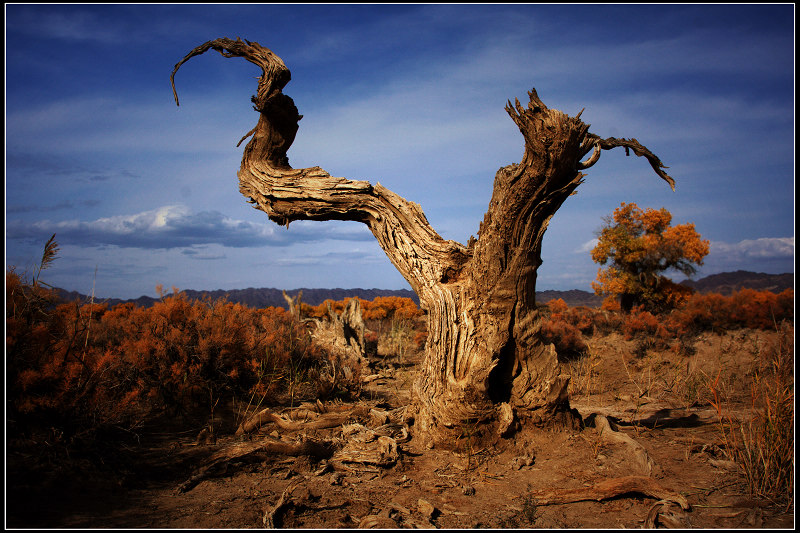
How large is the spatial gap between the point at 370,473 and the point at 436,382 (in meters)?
1.19

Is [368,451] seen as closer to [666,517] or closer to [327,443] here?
[327,443]

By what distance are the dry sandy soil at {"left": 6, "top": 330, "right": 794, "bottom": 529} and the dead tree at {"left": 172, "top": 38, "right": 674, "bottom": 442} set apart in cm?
41

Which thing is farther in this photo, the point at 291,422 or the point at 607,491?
the point at 291,422

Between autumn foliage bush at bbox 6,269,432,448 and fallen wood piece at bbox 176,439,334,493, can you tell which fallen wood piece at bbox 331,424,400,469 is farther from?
autumn foliage bush at bbox 6,269,432,448

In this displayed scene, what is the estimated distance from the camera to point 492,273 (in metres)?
4.98

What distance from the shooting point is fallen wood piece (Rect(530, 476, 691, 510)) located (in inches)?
152

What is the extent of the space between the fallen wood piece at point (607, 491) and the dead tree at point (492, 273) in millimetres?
1070

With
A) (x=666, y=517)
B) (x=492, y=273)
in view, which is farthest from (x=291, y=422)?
(x=666, y=517)

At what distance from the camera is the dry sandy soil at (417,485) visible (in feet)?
11.4

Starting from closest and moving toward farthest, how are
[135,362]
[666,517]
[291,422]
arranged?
[666,517] → [291,422] → [135,362]

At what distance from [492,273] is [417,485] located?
2.21 metres

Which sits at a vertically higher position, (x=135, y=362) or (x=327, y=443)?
(x=135, y=362)

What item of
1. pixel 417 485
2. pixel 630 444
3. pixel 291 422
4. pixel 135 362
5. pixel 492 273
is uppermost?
pixel 492 273

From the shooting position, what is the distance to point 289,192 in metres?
5.79
